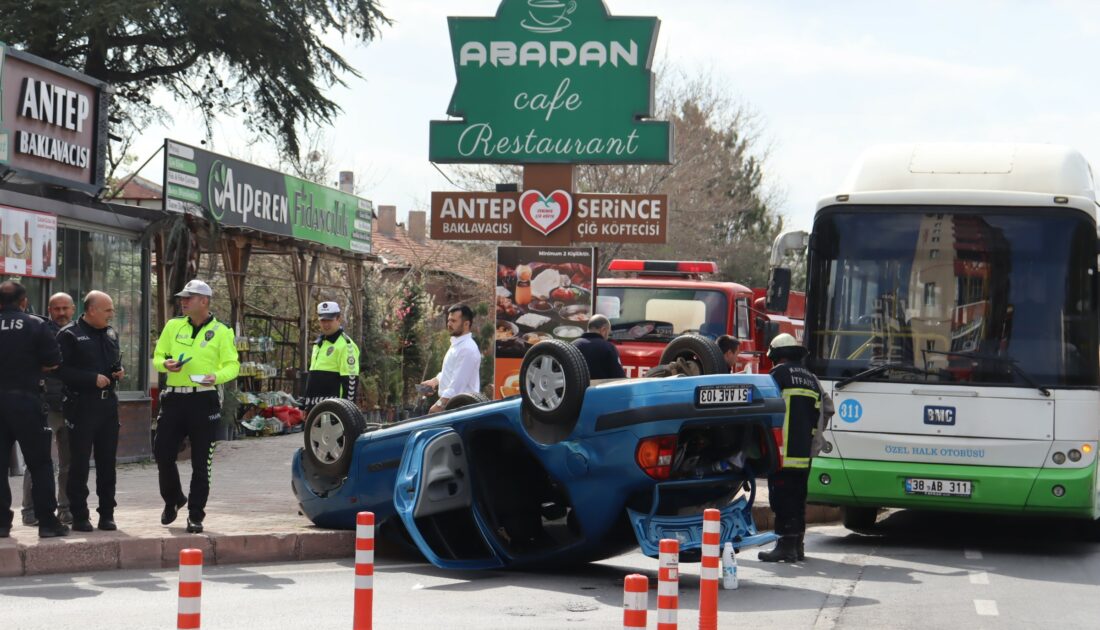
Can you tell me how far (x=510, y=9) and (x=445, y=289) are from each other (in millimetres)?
32436

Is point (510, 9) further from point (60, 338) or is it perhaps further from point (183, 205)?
point (60, 338)

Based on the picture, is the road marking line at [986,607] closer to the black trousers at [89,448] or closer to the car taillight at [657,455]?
the car taillight at [657,455]

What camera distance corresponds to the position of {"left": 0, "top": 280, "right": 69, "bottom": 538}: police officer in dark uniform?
10.2 metres

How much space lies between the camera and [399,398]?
27375 millimetres

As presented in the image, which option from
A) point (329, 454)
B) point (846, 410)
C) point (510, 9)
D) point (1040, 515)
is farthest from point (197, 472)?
point (510, 9)

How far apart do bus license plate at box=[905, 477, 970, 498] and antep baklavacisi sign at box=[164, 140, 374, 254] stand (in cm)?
936

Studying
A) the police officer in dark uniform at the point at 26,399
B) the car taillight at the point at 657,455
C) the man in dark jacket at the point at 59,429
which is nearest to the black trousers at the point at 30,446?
the police officer in dark uniform at the point at 26,399

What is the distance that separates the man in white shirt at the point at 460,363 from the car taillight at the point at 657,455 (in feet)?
13.3

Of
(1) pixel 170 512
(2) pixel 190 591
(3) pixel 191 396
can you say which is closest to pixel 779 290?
(3) pixel 191 396

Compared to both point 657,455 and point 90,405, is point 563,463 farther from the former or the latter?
point 90,405

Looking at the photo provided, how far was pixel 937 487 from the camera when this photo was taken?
11961 mm

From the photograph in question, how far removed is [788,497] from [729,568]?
5.44ft

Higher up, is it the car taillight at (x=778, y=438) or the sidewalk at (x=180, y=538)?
the car taillight at (x=778, y=438)

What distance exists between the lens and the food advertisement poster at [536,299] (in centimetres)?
1716
